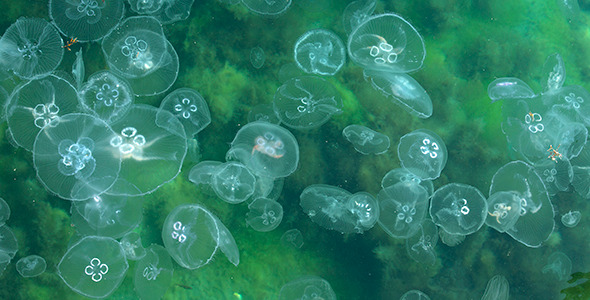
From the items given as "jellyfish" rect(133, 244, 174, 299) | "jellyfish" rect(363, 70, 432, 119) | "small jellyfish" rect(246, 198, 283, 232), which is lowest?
"jellyfish" rect(133, 244, 174, 299)

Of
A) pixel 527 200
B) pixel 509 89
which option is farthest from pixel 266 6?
pixel 527 200

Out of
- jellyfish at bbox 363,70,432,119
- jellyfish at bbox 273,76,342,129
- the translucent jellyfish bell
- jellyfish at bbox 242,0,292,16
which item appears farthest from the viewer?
jellyfish at bbox 242,0,292,16

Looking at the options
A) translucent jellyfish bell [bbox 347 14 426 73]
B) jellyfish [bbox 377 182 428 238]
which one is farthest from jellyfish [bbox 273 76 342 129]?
jellyfish [bbox 377 182 428 238]

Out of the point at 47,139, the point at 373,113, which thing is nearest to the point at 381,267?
the point at 373,113

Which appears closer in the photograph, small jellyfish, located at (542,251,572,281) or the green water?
the green water

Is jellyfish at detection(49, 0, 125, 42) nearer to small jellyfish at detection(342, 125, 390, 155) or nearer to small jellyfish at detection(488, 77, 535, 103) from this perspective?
small jellyfish at detection(342, 125, 390, 155)

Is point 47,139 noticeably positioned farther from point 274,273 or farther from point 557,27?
point 557,27

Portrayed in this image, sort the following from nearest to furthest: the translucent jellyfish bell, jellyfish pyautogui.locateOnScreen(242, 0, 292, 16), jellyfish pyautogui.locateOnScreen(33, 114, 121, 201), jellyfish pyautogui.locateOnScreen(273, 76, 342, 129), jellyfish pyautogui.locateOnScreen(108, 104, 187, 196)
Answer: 1. jellyfish pyautogui.locateOnScreen(33, 114, 121, 201)
2. jellyfish pyautogui.locateOnScreen(108, 104, 187, 196)
3. the translucent jellyfish bell
4. jellyfish pyautogui.locateOnScreen(273, 76, 342, 129)
5. jellyfish pyautogui.locateOnScreen(242, 0, 292, 16)

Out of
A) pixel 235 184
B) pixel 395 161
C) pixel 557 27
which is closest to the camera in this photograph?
pixel 235 184
